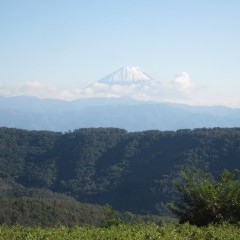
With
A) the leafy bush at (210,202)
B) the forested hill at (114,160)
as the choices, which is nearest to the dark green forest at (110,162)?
the forested hill at (114,160)

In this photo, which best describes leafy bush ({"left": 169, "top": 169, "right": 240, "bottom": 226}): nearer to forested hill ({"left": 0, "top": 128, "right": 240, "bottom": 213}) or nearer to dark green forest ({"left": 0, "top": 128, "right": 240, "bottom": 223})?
dark green forest ({"left": 0, "top": 128, "right": 240, "bottom": 223})

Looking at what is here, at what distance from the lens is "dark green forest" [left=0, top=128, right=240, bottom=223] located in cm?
11169

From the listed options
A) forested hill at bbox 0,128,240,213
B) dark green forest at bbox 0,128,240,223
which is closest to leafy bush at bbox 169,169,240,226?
dark green forest at bbox 0,128,240,223

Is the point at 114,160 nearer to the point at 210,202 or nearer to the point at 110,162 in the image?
the point at 110,162

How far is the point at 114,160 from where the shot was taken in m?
142

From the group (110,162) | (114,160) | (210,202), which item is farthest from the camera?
(114,160)

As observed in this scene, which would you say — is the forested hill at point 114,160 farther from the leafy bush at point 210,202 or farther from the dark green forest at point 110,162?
the leafy bush at point 210,202

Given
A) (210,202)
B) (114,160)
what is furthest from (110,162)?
(210,202)

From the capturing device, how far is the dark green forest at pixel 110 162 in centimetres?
11169

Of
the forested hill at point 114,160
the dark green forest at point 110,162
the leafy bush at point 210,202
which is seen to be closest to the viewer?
the leafy bush at point 210,202

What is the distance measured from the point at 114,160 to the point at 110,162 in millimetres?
1541

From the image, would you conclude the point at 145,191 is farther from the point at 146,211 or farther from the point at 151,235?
the point at 151,235

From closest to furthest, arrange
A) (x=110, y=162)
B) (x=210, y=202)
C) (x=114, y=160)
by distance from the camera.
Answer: (x=210, y=202) < (x=110, y=162) < (x=114, y=160)

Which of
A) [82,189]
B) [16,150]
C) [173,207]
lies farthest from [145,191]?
[173,207]
